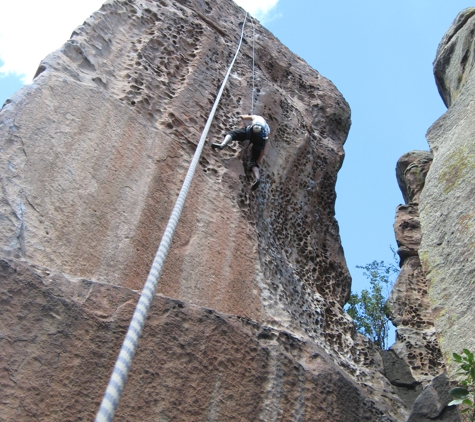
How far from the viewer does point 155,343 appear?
2.79 meters

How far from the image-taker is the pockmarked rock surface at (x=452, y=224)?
4023 millimetres

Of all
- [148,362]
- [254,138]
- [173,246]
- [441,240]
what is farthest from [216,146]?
[148,362]

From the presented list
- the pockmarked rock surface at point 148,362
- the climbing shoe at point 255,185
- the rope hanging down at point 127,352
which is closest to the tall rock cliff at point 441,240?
the pockmarked rock surface at point 148,362

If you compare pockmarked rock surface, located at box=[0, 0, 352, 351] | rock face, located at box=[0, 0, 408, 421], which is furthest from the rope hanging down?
pockmarked rock surface, located at box=[0, 0, 352, 351]

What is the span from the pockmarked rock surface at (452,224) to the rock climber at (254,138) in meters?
1.50

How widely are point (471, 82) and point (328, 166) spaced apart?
64.1 inches

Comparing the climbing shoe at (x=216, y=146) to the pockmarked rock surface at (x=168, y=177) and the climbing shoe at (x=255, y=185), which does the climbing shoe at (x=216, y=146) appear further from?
the climbing shoe at (x=255, y=185)

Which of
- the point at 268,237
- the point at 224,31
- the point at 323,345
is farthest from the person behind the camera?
the point at 224,31

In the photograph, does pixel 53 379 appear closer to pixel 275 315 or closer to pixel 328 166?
pixel 275 315

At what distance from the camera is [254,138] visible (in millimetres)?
4910

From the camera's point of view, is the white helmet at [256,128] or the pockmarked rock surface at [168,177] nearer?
the pockmarked rock surface at [168,177]

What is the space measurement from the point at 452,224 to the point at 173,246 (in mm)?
2316

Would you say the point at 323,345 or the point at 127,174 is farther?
the point at 323,345

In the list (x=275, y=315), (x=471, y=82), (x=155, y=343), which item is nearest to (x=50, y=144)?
(x=155, y=343)
